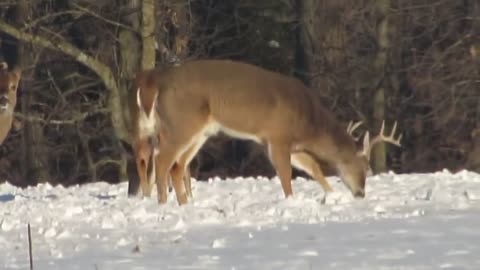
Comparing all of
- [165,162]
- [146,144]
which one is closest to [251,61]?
[146,144]

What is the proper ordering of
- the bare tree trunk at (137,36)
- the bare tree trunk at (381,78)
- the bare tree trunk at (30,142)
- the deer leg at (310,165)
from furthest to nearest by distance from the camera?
the bare tree trunk at (30,142), the bare tree trunk at (381,78), the bare tree trunk at (137,36), the deer leg at (310,165)

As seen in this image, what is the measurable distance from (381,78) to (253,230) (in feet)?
55.4

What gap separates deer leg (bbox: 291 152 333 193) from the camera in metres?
16.1

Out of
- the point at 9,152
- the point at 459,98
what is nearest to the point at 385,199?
the point at 459,98

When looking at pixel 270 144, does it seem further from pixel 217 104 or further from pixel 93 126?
pixel 93 126

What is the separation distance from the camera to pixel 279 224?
1166 centimetres

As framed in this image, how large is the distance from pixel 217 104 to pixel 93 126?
14.2 meters

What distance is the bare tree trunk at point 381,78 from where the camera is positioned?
27.5 m

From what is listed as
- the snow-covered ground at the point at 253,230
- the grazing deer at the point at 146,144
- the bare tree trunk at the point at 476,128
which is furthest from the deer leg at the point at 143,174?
the bare tree trunk at the point at 476,128

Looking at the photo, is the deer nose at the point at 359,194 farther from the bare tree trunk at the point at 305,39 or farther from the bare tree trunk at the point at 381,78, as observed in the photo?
the bare tree trunk at the point at 305,39

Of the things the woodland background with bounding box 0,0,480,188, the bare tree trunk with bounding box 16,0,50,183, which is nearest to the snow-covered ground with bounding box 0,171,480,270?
the woodland background with bounding box 0,0,480,188

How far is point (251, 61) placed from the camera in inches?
1146

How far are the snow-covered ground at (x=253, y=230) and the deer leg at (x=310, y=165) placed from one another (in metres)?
0.20

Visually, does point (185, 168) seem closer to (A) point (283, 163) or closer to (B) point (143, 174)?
(B) point (143, 174)
